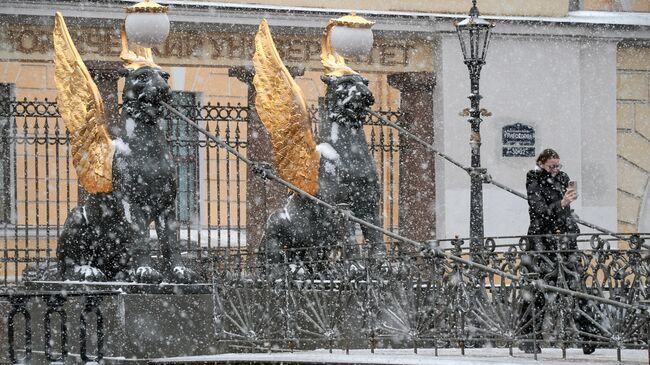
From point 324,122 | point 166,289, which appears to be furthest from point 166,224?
point 324,122

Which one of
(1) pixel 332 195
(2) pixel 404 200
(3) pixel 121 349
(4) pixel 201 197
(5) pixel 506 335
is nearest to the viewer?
(5) pixel 506 335

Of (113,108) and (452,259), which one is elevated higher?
(113,108)

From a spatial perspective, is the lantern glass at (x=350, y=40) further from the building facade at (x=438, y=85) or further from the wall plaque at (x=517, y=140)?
the wall plaque at (x=517, y=140)

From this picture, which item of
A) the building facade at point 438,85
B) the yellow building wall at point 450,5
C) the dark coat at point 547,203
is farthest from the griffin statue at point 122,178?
the yellow building wall at point 450,5

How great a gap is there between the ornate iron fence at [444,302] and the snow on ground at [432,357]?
12cm

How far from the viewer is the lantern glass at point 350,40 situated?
17703mm

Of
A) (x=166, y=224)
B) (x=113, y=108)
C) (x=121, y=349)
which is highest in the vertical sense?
(x=113, y=108)

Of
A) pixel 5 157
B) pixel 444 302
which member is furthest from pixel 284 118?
pixel 5 157

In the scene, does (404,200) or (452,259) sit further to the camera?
(404,200)

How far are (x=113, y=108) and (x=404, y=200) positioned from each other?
4.14 meters

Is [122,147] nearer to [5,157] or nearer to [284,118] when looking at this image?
[284,118]

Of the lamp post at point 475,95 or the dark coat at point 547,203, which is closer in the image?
the dark coat at point 547,203

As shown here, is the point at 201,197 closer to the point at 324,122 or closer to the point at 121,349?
the point at 324,122

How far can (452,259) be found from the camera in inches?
565
